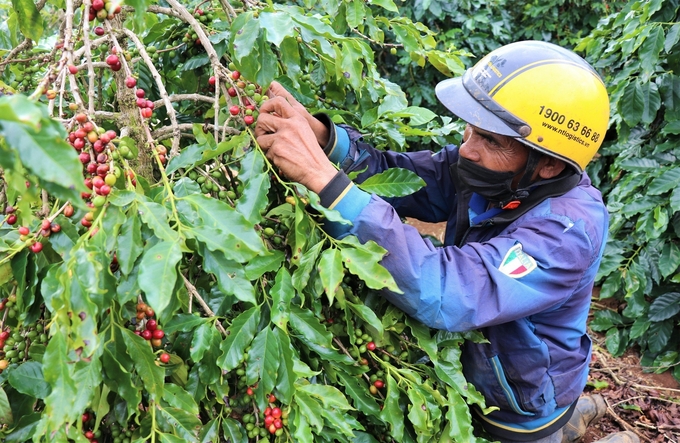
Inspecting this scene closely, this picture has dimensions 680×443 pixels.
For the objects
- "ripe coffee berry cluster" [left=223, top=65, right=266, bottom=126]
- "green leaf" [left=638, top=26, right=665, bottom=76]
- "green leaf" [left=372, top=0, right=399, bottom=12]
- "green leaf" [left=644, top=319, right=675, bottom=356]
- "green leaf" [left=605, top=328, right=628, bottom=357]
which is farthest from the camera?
"green leaf" [left=605, top=328, right=628, bottom=357]

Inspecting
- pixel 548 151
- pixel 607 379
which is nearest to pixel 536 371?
pixel 548 151

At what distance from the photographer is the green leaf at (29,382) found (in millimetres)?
1302

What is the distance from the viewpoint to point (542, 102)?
6.40ft

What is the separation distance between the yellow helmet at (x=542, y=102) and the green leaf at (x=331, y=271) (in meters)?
0.88

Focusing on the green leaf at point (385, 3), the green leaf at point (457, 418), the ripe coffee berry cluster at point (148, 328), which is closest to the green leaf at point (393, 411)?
the green leaf at point (457, 418)

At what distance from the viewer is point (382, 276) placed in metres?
1.42

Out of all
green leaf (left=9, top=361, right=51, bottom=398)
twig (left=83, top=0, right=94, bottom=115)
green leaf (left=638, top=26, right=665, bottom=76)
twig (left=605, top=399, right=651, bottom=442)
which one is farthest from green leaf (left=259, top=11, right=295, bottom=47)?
twig (left=605, top=399, right=651, bottom=442)

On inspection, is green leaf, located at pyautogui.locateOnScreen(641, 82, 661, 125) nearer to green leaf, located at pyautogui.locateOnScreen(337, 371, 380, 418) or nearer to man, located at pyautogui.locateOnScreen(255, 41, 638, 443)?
man, located at pyautogui.locateOnScreen(255, 41, 638, 443)

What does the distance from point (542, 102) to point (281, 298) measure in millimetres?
1184

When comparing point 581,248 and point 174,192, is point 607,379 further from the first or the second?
point 174,192

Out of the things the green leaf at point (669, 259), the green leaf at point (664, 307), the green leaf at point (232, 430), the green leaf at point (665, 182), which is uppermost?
the green leaf at point (232, 430)

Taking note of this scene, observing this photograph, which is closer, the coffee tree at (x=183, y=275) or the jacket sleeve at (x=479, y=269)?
the coffee tree at (x=183, y=275)

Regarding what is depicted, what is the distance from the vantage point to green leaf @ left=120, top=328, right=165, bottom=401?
1226 mm

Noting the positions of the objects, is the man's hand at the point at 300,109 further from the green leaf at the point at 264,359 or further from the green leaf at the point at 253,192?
the green leaf at the point at 264,359
